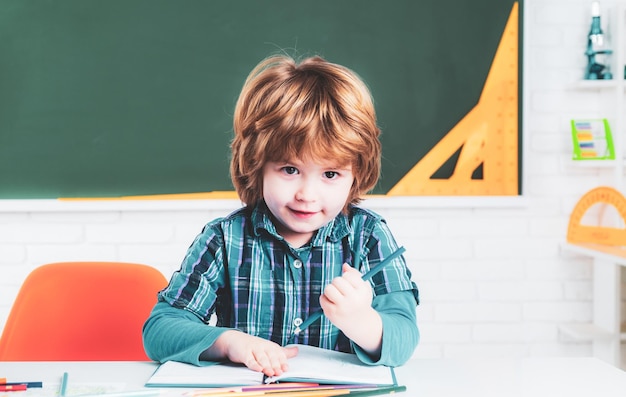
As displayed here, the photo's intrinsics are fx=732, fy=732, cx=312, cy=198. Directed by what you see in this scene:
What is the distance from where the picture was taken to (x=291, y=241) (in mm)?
1321

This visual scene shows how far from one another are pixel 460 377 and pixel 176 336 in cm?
44

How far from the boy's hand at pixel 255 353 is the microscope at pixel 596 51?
5.88 ft

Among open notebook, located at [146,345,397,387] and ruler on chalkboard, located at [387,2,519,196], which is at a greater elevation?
ruler on chalkboard, located at [387,2,519,196]

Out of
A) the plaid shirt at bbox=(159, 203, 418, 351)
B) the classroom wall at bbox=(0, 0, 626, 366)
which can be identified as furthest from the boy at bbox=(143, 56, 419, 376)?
the classroom wall at bbox=(0, 0, 626, 366)

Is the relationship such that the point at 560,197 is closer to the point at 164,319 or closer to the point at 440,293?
the point at 440,293

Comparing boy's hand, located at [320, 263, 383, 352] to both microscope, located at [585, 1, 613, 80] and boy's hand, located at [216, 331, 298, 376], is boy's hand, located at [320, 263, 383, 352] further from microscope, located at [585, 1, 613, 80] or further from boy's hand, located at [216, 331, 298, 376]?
microscope, located at [585, 1, 613, 80]

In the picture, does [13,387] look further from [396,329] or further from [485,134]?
[485,134]

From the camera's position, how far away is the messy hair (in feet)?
3.92

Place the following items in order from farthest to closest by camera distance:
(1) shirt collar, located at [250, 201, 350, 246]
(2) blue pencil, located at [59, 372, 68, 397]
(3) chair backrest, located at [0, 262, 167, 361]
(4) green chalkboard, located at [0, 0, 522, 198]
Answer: (4) green chalkboard, located at [0, 0, 522, 198] → (3) chair backrest, located at [0, 262, 167, 361] → (1) shirt collar, located at [250, 201, 350, 246] → (2) blue pencil, located at [59, 372, 68, 397]

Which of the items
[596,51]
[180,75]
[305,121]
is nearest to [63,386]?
[305,121]

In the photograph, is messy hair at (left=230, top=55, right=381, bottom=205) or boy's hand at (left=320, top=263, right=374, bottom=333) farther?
messy hair at (left=230, top=55, right=381, bottom=205)

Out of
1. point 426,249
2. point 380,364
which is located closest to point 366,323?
point 380,364

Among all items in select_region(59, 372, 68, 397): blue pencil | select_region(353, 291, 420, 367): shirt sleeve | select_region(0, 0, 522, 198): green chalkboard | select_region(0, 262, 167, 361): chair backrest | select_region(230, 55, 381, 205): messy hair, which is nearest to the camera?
select_region(59, 372, 68, 397): blue pencil

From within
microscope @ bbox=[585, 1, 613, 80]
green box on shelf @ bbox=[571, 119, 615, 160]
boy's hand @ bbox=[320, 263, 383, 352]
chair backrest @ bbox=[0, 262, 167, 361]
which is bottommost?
chair backrest @ bbox=[0, 262, 167, 361]
